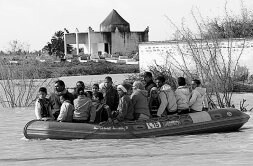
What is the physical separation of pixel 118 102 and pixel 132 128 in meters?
0.91

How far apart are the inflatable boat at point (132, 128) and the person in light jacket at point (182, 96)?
289 mm

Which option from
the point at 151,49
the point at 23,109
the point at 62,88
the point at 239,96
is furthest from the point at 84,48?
the point at 62,88

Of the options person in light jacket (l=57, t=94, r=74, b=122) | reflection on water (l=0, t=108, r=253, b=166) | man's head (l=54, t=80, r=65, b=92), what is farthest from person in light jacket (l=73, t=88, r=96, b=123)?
reflection on water (l=0, t=108, r=253, b=166)

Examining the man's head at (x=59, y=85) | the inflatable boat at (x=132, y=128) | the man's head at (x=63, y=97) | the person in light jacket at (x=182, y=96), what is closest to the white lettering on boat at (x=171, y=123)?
the inflatable boat at (x=132, y=128)

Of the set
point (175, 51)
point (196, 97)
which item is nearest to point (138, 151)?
point (196, 97)

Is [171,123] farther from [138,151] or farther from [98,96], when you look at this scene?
[138,151]

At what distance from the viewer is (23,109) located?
24.1 m

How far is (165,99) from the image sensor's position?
48.9 ft

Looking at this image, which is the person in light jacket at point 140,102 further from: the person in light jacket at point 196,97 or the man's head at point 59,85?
the man's head at point 59,85

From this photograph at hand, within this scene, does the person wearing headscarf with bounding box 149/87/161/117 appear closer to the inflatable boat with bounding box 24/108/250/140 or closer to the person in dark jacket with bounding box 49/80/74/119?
the inflatable boat with bounding box 24/108/250/140

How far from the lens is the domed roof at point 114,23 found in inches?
2551

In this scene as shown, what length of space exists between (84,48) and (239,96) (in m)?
37.1

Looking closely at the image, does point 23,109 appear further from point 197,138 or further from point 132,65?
point 132,65

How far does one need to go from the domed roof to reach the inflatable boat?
162 ft
